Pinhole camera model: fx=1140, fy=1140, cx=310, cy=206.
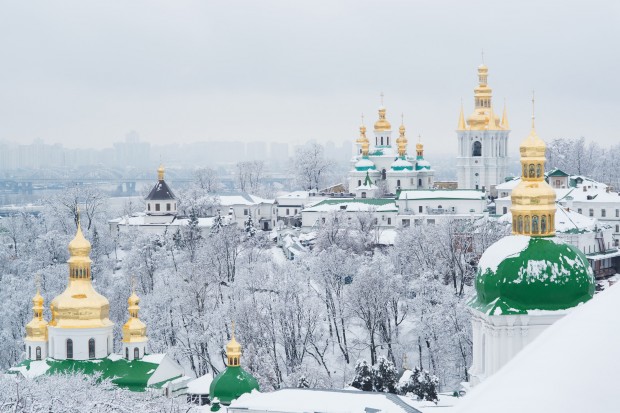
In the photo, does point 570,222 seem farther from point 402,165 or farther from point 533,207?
point 533,207

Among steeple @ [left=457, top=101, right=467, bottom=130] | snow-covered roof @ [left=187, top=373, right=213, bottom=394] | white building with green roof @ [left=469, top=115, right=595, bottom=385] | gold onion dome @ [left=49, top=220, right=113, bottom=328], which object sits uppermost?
steeple @ [left=457, top=101, right=467, bottom=130]

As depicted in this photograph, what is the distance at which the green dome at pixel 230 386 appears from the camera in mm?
25047

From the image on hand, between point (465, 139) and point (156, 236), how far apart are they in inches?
928

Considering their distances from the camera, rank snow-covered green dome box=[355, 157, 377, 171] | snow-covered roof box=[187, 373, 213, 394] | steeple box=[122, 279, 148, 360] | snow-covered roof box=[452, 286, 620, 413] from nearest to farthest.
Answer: snow-covered roof box=[452, 286, 620, 413]
snow-covered roof box=[187, 373, 213, 394]
steeple box=[122, 279, 148, 360]
snow-covered green dome box=[355, 157, 377, 171]

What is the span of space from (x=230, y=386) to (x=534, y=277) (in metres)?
9.31

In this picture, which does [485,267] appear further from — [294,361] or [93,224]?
[93,224]

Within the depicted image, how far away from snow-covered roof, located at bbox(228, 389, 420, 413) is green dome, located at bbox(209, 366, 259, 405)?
1.54 meters

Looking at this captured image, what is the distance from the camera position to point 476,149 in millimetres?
66938

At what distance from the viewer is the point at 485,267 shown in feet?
61.3

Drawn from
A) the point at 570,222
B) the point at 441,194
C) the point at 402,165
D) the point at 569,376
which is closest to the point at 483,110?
the point at 402,165

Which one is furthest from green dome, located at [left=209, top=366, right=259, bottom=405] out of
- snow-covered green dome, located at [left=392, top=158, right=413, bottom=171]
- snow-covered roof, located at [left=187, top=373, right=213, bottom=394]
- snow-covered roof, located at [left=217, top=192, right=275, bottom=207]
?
snow-covered green dome, located at [left=392, top=158, right=413, bottom=171]

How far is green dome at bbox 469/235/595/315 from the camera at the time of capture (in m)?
17.9

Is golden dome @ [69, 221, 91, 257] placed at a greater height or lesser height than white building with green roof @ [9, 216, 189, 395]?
greater

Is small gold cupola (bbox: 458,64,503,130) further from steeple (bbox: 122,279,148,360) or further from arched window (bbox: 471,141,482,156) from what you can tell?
steeple (bbox: 122,279,148,360)
